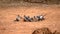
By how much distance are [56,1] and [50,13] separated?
1209 millimetres

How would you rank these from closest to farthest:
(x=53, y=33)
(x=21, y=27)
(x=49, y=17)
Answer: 1. (x=53, y=33)
2. (x=21, y=27)
3. (x=49, y=17)

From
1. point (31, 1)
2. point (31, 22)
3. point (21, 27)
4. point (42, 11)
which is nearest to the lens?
point (21, 27)

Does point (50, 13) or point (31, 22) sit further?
point (50, 13)

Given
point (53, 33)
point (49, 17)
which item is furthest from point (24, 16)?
point (53, 33)

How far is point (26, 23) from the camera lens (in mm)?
3443

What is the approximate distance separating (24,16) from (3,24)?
1.74ft

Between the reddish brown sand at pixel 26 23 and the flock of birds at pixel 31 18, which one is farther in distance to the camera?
the flock of birds at pixel 31 18

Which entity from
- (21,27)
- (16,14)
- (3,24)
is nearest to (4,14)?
(16,14)

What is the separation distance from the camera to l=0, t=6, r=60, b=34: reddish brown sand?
126 inches

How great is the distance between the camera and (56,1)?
507 cm

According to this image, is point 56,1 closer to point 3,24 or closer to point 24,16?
point 24,16

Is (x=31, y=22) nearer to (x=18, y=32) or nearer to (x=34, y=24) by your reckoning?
(x=34, y=24)

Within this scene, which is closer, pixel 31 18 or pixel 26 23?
pixel 26 23

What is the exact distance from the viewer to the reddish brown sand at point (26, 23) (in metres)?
3.19
